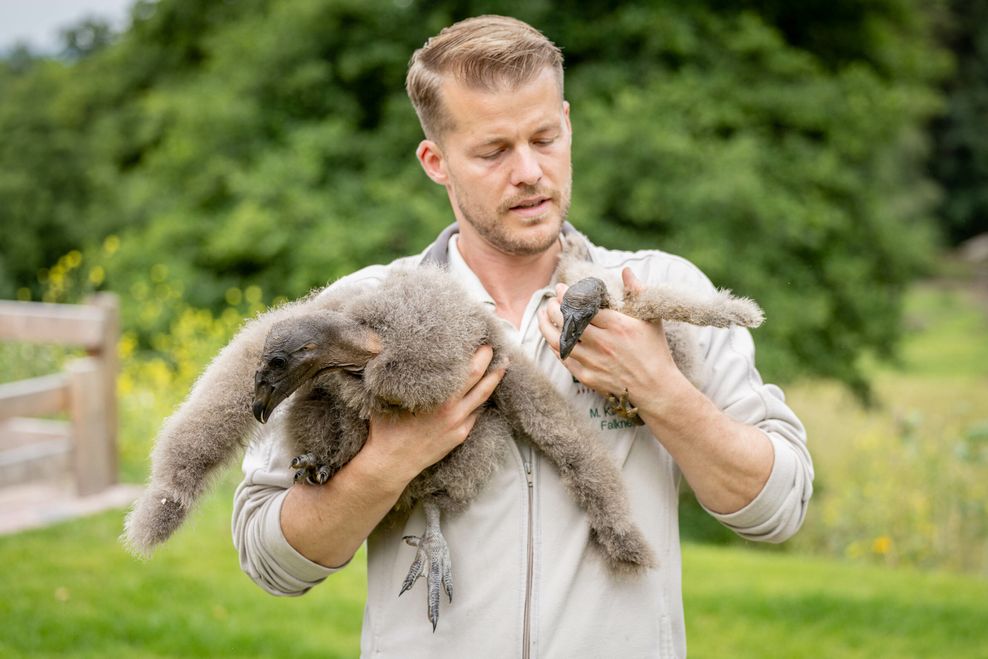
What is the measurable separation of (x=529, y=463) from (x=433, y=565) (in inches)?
14.7

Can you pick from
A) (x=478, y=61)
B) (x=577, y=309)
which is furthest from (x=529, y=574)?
(x=478, y=61)

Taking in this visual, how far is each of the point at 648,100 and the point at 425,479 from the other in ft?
30.3

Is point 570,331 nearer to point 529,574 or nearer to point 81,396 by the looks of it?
point 529,574

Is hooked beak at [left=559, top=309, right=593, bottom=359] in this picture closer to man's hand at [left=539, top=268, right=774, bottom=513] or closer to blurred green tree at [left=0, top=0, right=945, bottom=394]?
man's hand at [left=539, top=268, right=774, bottom=513]

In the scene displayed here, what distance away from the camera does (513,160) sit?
8.53 feet

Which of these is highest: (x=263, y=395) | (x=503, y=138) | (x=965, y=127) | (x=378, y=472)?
(x=965, y=127)

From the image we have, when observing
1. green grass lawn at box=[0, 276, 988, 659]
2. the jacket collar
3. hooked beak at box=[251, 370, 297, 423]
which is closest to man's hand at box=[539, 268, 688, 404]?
the jacket collar

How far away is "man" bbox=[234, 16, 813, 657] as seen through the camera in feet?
7.80

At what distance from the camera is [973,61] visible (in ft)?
119

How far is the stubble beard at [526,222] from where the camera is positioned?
263 centimetres

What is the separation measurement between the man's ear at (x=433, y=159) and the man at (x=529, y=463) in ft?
0.32

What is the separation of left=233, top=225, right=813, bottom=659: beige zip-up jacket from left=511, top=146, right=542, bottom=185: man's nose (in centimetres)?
31

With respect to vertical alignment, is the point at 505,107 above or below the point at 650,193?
below

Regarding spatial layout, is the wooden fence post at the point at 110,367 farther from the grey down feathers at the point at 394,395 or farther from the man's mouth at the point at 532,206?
the man's mouth at the point at 532,206
